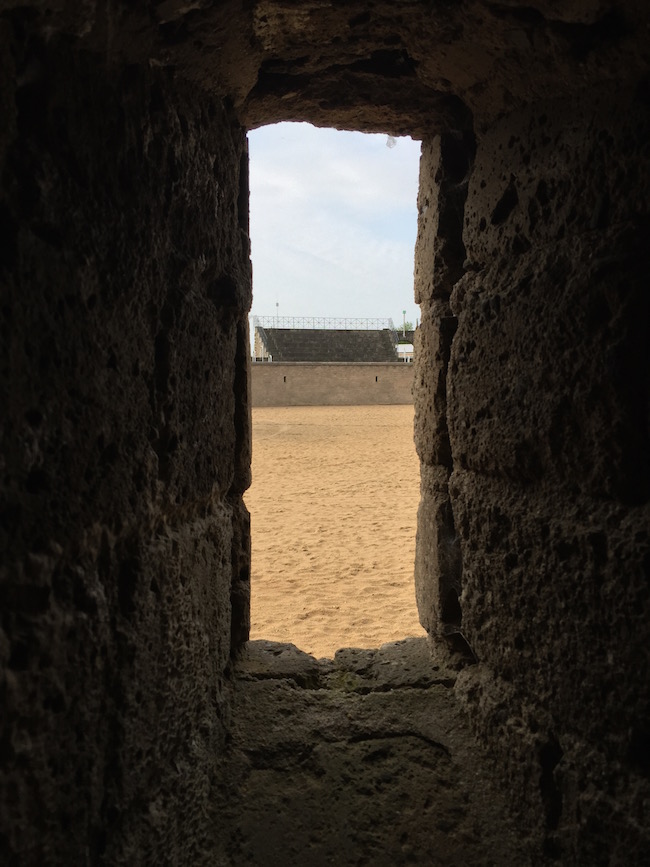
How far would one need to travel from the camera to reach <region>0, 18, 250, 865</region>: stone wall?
40.4 inches

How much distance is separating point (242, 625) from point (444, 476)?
83 centimetres

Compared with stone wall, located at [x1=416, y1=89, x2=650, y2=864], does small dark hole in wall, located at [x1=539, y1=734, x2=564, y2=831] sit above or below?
below

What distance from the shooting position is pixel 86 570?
1.20 metres

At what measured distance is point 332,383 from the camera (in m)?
23.6

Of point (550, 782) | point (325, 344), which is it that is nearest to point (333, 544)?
point (550, 782)

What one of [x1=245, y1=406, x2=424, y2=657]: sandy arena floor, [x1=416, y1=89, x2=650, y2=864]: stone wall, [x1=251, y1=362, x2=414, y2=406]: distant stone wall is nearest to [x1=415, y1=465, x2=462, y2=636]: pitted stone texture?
[x1=416, y1=89, x2=650, y2=864]: stone wall

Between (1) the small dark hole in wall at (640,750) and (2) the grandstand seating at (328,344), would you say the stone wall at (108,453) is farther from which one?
(2) the grandstand seating at (328,344)

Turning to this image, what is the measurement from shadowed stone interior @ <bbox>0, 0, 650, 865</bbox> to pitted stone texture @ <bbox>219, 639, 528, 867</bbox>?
0.01 metres

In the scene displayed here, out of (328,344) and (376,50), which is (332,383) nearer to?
(328,344)

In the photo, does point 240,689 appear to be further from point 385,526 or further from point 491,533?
point 385,526

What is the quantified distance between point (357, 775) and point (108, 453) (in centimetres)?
115

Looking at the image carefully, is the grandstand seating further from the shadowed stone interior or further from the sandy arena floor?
the shadowed stone interior

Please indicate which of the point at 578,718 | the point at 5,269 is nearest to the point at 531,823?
the point at 578,718

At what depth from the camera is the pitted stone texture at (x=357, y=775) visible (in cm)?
162
